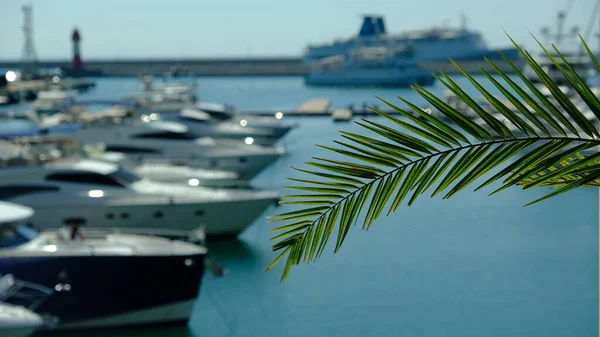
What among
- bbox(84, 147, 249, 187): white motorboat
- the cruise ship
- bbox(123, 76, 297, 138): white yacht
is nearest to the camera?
bbox(84, 147, 249, 187): white motorboat

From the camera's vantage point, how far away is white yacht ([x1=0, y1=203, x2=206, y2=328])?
40.5ft

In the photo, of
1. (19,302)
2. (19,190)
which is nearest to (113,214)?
(19,190)

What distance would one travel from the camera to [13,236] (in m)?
12.7

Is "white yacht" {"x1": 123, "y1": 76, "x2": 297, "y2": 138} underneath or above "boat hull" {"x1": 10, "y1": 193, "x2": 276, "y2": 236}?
underneath

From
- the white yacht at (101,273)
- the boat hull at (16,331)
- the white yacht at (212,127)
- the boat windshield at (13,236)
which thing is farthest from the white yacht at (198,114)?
the boat hull at (16,331)

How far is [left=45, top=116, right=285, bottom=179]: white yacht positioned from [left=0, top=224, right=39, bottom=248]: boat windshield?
11.2m

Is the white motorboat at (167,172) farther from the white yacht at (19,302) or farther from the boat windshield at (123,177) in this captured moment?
the white yacht at (19,302)

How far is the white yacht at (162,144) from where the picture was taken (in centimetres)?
2445

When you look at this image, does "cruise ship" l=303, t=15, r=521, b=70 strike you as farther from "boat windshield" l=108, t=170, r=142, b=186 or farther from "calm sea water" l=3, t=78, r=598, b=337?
"boat windshield" l=108, t=170, r=142, b=186

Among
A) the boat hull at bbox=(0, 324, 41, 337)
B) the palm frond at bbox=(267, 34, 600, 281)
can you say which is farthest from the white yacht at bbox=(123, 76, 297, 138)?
the palm frond at bbox=(267, 34, 600, 281)

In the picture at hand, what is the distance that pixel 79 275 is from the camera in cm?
1246

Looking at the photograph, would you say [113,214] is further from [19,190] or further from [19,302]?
[19,302]

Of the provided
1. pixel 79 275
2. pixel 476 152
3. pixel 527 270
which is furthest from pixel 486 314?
pixel 476 152

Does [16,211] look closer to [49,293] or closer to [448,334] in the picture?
[49,293]
